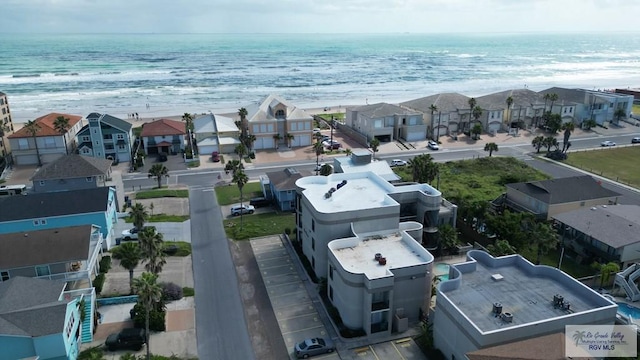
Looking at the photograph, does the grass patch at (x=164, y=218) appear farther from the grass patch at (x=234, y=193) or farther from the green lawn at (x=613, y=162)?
the green lawn at (x=613, y=162)

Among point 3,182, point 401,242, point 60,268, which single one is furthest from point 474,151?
point 3,182

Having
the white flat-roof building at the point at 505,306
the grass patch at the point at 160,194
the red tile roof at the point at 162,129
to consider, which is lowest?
the grass patch at the point at 160,194

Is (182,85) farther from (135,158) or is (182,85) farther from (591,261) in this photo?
(591,261)

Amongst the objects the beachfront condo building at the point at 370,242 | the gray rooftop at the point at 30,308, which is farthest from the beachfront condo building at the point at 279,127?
the gray rooftop at the point at 30,308

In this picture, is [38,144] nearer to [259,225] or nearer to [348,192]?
[259,225]

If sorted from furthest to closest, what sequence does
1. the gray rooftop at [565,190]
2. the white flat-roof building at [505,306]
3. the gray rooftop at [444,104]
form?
the gray rooftop at [444,104], the gray rooftop at [565,190], the white flat-roof building at [505,306]

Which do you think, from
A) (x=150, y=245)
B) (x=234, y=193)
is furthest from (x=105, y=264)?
(x=234, y=193)
